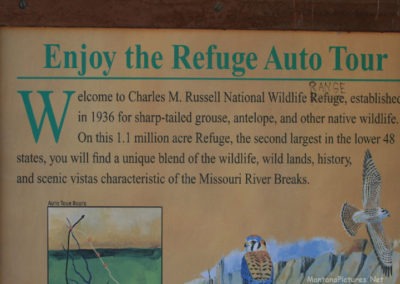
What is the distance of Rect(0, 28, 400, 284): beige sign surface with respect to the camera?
326cm

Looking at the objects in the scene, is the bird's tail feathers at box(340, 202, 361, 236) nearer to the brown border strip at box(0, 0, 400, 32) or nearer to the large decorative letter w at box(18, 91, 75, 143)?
the brown border strip at box(0, 0, 400, 32)

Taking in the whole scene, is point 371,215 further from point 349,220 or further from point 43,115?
point 43,115

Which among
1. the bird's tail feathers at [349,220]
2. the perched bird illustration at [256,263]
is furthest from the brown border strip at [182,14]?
the perched bird illustration at [256,263]

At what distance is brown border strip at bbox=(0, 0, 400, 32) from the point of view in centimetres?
327

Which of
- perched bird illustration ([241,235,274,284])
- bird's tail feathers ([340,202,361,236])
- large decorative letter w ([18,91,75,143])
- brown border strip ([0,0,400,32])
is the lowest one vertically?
perched bird illustration ([241,235,274,284])

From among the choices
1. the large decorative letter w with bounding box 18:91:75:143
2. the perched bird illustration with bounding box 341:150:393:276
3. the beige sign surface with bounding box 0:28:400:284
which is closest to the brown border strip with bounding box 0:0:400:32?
the beige sign surface with bounding box 0:28:400:284

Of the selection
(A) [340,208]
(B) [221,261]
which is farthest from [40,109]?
(A) [340,208]

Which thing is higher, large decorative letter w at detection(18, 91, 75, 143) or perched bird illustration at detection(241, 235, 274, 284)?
large decorative letter w at detection(18, 91, 75, 143)

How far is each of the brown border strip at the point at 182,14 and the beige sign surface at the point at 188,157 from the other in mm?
49

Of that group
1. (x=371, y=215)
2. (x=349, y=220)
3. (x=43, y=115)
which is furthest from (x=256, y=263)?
(x=43, y=115)

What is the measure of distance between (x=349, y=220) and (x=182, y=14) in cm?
126

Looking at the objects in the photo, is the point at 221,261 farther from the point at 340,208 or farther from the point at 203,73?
the point at 203,73

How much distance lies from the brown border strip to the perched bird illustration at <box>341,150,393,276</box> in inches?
27.7

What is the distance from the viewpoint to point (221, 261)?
3.28 m
